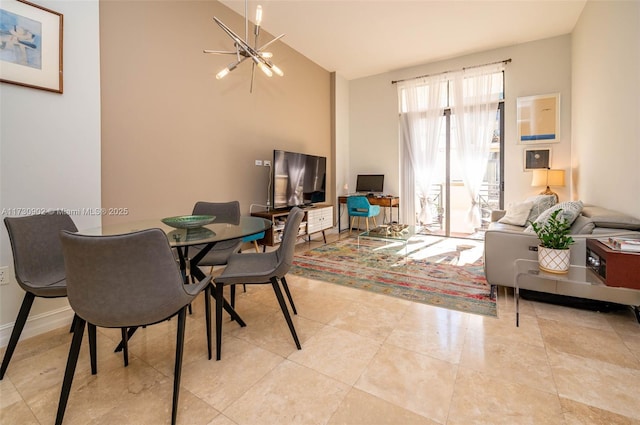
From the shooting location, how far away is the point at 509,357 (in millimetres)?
1641

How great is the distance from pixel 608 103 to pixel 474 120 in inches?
80.4

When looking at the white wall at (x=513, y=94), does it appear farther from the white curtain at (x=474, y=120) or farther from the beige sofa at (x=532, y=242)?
the beige sofa at (x=532, y=242)

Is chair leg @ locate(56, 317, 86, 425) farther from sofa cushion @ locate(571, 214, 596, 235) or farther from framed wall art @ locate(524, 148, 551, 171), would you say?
framed wall art @ locate(524, 148, 551, 171)

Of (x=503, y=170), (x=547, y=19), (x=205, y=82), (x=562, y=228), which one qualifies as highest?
(x=547, y=19)

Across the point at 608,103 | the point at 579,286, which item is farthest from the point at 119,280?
the point at 608,103

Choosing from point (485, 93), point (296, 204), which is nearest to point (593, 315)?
point (296, 204)

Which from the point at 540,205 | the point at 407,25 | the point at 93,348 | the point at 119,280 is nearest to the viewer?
the point at 119,280

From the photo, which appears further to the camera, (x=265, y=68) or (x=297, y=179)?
(x=297, y=179)

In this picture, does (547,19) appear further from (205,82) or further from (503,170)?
(205,82)

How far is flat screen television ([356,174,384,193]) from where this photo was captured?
5570 millimetres

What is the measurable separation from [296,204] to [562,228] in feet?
10.3

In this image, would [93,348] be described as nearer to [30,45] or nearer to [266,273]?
[266,273]

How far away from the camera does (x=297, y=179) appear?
4293mm

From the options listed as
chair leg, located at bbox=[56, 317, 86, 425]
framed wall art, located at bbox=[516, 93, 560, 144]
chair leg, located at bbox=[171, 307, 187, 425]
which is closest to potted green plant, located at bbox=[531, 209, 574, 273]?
Answer: chair leg, located at bbox=[171, 307, 187, 425]
